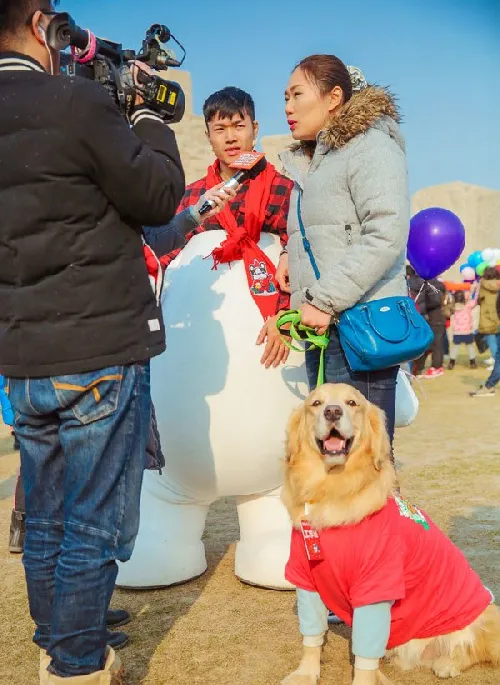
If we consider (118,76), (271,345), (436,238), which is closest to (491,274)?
(436,238)

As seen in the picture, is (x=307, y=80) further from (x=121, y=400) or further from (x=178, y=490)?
(x=178, y=490)

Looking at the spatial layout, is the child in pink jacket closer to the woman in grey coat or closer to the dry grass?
the dry grass

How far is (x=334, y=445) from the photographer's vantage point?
7.39ft

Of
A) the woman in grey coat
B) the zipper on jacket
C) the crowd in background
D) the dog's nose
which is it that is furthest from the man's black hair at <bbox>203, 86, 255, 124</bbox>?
the crowd in background

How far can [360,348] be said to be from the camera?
236 centimetres

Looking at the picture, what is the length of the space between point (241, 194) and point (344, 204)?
0.75 meters

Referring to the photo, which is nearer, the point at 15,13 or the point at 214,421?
the point at 15,13

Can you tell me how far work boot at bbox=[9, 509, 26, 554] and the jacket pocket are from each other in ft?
7.11

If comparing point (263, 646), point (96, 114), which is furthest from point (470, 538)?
point (96, 114)

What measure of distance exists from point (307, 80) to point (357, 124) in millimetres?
312

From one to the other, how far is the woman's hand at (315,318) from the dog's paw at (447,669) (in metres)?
1.15

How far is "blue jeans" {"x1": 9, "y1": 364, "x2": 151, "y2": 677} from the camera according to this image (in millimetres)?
1844

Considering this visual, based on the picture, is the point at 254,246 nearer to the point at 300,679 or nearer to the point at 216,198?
the point at 216,198

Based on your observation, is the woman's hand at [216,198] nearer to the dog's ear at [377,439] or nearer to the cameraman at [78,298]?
the cameraman at [78,298]
